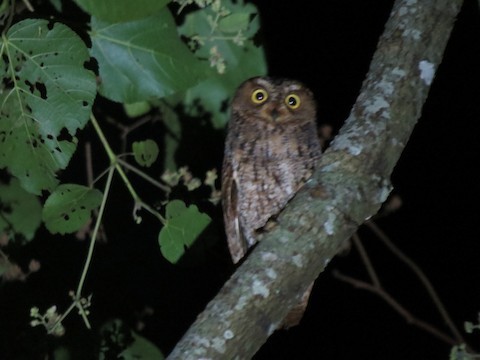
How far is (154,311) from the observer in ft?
8.68

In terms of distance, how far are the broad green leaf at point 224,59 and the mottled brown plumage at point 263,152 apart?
0.04 meters

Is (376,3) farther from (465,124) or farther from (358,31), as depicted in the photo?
(465,124)

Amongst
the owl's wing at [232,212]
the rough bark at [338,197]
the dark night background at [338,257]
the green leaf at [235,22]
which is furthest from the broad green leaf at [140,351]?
the rough bark at [338,197]

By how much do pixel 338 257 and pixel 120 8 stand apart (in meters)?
2.01

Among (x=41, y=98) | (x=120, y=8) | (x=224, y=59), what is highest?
(x=120, y=8)

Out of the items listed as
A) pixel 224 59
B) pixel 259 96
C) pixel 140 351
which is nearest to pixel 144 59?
pixel 224 59

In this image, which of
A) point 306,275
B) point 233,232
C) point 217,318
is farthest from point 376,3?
point 217,318

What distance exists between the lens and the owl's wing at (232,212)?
7.77ft

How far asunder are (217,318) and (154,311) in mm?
1548

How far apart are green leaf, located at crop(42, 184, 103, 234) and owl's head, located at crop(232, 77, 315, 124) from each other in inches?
28.6

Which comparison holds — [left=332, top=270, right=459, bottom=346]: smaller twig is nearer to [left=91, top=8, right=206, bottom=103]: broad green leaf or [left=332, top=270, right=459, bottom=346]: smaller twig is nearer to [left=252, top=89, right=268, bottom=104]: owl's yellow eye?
[left=252, top=89, right=268, bottom=104]: owl's yellow eye

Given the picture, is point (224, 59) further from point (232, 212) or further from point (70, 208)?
point (70, 208)

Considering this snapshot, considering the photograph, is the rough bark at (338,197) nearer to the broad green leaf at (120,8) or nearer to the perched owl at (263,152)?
the broad green leaf at (120,8)

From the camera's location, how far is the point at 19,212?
7.67 ft
